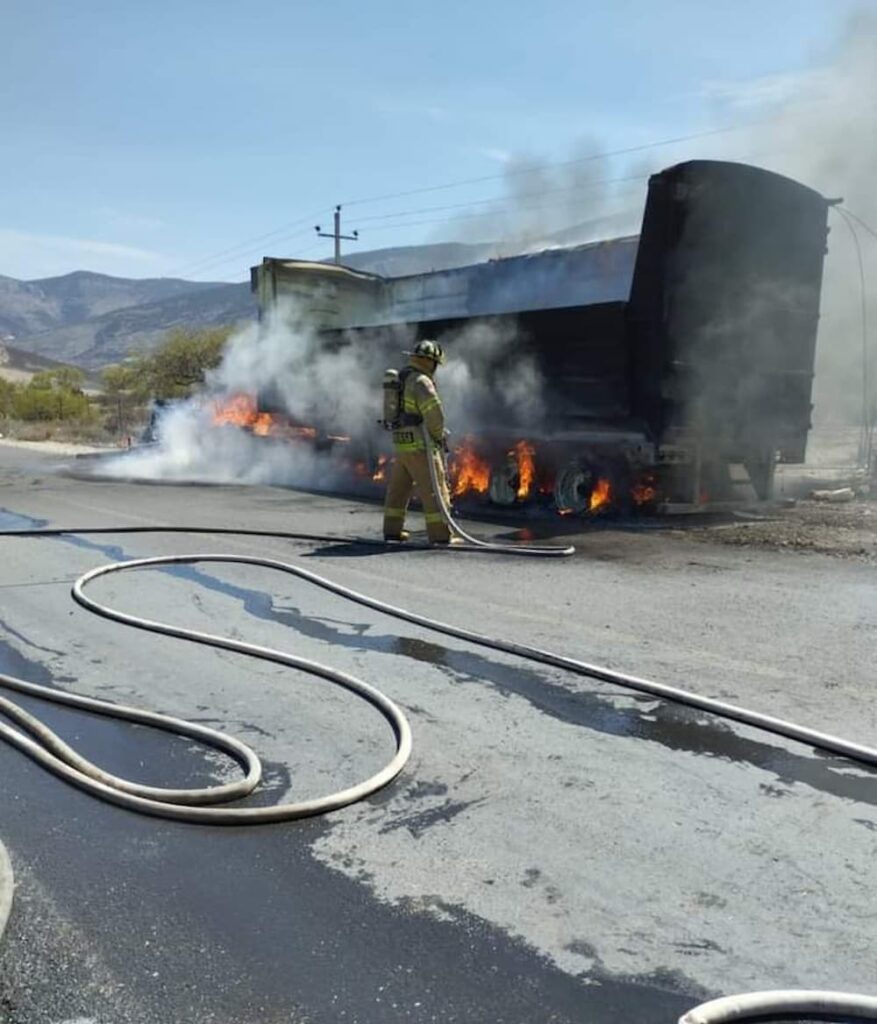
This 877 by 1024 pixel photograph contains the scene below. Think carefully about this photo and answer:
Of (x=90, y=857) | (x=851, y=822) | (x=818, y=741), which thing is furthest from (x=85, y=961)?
(x=818, y=741)

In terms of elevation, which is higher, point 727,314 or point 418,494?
point 727,314

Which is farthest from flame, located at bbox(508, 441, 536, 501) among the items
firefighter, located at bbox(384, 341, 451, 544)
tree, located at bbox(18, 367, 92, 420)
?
tree, located at bbox(18, 367, 92, 420)

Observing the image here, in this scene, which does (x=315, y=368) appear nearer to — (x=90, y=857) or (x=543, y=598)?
(x=543, y=598)

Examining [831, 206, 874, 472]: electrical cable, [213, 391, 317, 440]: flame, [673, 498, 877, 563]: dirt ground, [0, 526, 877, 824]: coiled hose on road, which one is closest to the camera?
[0, 526, 877, 824]: coiled hose on road

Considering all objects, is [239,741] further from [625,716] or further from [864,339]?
[864,339]

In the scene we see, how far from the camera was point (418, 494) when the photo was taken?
8805 millimetres

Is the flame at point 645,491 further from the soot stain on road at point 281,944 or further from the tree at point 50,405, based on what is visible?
the tree at point 50,405

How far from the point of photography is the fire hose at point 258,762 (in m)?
2.08

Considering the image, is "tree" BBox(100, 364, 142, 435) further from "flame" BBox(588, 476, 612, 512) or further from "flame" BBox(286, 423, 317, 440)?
"flame" BBox(588, 476, 612, 512)

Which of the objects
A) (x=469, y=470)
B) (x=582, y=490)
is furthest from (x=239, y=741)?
(x=469, y=470)

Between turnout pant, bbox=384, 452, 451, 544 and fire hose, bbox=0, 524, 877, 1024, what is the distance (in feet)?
9.72

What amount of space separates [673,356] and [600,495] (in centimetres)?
186

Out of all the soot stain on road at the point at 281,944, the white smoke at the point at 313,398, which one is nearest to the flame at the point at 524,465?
the white smoke at the point at 313,398

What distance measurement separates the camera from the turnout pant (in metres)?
8.62
